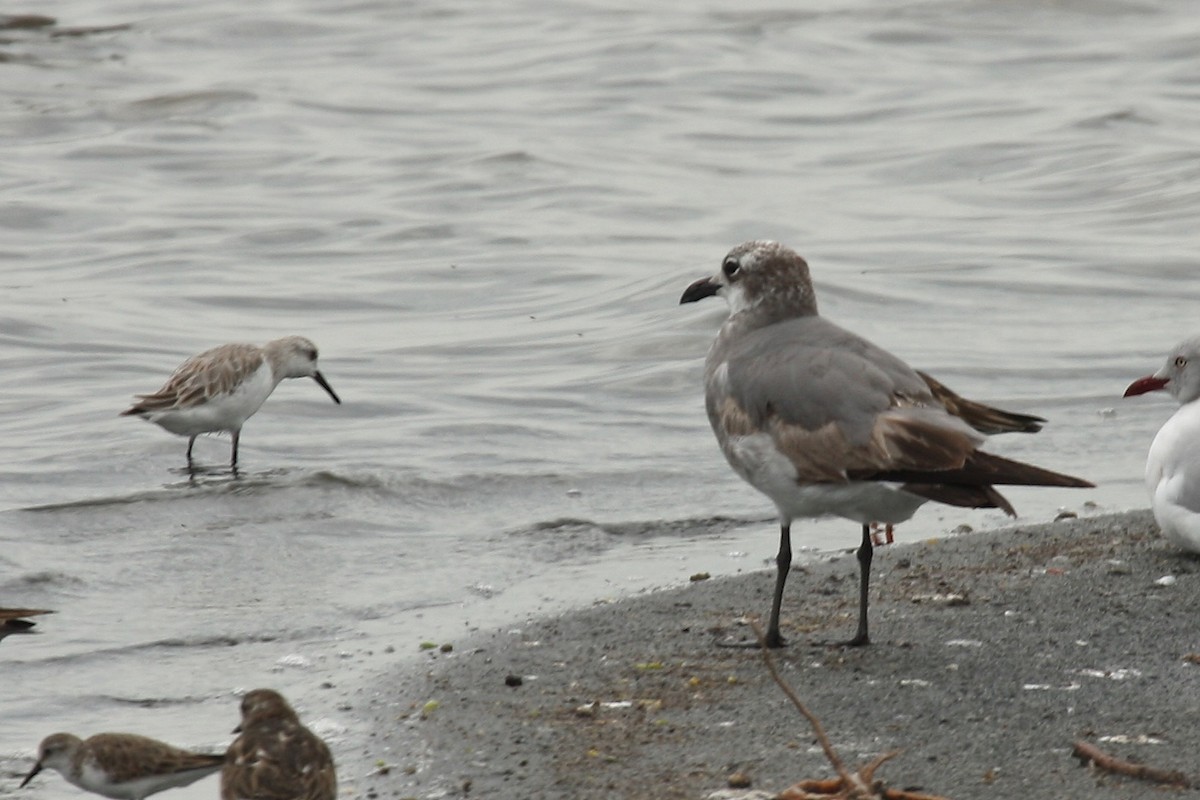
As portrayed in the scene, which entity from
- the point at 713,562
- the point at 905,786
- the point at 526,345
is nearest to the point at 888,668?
the point at 905,786

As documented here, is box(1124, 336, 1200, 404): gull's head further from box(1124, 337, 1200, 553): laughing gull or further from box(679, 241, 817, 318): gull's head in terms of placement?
box(679, 241, 817, 318): gull's head

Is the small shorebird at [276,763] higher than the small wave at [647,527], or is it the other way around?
the small shorebird at [276,763]

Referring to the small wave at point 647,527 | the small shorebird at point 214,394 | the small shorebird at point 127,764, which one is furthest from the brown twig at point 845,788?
the small shorebird at point 214,394

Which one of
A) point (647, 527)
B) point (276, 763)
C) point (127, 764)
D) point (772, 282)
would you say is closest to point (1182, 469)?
point (772, 282)

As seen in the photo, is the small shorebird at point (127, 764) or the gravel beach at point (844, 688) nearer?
the gravel beach at point (844, 688)

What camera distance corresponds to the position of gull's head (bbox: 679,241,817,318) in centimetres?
731

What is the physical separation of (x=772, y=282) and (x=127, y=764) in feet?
10.0

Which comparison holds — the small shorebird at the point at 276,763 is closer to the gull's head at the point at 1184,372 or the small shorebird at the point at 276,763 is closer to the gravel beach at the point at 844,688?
the gravel beach at the point at 844,688

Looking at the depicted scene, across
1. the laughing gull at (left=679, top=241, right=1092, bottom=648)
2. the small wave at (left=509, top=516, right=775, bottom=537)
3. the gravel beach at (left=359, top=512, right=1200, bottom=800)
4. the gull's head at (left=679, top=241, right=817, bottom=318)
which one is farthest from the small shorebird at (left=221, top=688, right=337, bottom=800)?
the small wave at (left=509, top=516, right=775, bottom=537)

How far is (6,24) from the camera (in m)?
23.6

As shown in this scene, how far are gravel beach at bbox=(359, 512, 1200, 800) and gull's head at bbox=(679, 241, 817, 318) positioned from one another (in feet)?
3.71

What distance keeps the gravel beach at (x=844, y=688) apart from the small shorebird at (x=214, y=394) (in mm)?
3979

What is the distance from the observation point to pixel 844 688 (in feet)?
20.2

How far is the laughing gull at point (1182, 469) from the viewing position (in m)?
7.24
